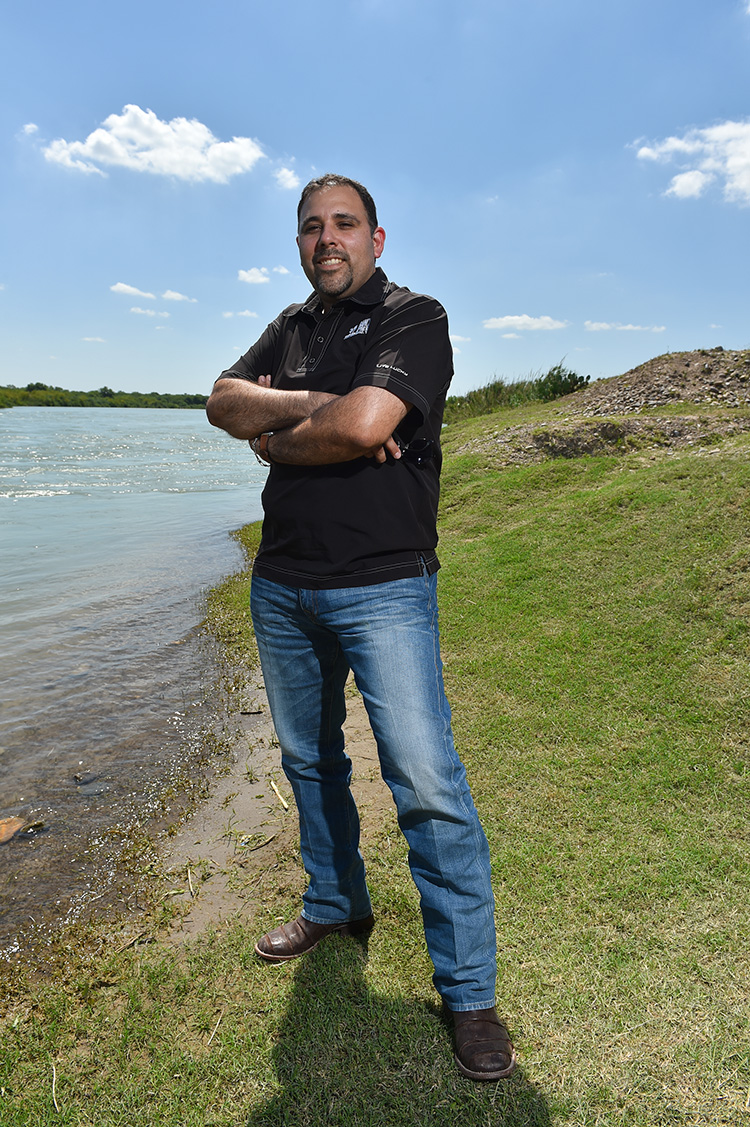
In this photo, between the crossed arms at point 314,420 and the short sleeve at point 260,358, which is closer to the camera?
the crossed arms at point 314,420

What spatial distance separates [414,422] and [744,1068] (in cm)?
210

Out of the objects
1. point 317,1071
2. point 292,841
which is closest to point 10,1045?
point 317,1071

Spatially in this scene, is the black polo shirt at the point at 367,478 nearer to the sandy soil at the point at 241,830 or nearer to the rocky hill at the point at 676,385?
the sandy soil at the point at 241,830

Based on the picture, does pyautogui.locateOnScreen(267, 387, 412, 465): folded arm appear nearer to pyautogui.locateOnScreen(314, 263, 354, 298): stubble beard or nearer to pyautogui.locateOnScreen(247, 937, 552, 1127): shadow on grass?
pyautogui.locateOnScreen(314, 263, 354, 298): stubble beard

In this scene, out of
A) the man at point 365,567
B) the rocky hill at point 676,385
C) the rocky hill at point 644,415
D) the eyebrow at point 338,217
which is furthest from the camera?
the rocky hill at point 676,385

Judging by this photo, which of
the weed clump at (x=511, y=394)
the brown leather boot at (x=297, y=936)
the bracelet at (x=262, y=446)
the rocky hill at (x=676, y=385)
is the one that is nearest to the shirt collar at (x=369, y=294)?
the bracelet at (x=262, y=446)

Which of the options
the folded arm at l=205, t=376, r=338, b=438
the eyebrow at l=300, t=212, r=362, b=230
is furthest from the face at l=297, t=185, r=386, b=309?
the folded arm at l=205, t=376, r=338, b=438

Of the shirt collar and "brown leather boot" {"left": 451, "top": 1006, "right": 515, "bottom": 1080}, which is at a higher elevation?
the shirt collar

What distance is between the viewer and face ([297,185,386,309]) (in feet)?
7.52

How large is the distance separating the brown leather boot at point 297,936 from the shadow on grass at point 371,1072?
0.13 meters

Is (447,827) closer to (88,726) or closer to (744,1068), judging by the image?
(744,1068)

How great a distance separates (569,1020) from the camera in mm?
2164

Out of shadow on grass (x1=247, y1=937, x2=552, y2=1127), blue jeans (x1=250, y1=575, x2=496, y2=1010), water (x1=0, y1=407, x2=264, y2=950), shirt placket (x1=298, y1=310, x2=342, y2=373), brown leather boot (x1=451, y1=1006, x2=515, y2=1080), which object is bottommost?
water (x1=0, y1=407, x2=264, y2=950)

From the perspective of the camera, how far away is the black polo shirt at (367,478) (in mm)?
2057
